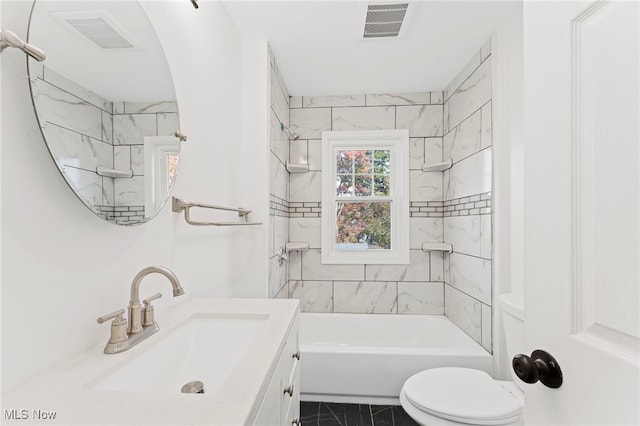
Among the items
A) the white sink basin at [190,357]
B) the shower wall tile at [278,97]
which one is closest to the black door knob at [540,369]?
the white sink basin at [190,357]

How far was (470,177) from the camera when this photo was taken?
2396 millimetres

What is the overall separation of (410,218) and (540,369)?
2.40 meters

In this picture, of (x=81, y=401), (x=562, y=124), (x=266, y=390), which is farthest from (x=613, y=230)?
(x=81, y=401)

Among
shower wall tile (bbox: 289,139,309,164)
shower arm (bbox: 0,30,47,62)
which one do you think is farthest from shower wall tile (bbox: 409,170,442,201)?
shower arm (bbox: 0,30,47,62)

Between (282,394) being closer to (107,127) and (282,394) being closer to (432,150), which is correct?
(107,127)

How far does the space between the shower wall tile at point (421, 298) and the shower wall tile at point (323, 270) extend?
417 mm

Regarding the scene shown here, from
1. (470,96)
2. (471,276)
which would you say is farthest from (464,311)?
(470,96)

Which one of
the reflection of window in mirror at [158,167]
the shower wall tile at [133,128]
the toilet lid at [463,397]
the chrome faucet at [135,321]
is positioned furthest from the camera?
the toilet lid at [463,397]

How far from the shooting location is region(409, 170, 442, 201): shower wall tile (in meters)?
2.97

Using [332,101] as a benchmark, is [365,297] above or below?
below

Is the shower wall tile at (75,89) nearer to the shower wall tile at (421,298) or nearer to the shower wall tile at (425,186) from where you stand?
the shower wall tile at (425,186)

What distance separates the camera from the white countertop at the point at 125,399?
535 millimetres

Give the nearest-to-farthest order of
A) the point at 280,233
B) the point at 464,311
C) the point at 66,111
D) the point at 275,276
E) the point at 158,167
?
the point at 66,111 < the point at 158,167 < the point at 275,276 < the point at 464,311 < the point at 280,233

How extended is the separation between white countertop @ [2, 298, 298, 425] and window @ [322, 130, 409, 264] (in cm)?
228
